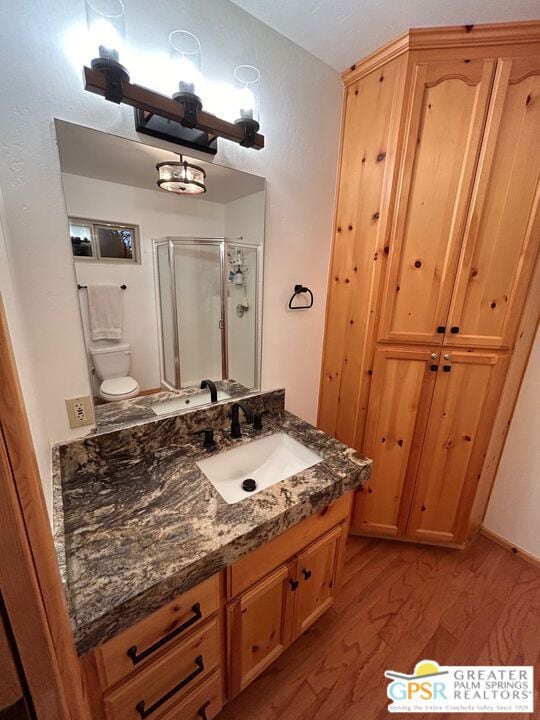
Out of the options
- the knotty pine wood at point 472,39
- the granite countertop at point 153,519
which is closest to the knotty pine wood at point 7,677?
the granite countertop at point 153,519

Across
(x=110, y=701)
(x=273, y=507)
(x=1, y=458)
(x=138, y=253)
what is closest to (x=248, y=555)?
(x=273, y=507)

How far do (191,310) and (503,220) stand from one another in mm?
1346

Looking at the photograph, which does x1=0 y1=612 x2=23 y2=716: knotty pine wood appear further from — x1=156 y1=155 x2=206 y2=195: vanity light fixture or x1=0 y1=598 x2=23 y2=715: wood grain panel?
x1=156 y1=155 x2=206 y2=195: vanity light fixture

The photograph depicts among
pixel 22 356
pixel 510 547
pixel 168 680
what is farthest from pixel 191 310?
pixel 510 547

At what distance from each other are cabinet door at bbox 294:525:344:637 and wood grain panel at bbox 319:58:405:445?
59 cm

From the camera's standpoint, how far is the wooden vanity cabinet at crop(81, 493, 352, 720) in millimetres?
673

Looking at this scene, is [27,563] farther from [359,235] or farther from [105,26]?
[359,235]

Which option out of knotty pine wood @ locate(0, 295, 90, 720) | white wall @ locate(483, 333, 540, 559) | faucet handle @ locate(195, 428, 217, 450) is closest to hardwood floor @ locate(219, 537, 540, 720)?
white wall @ locate(483, 333, 540, 559)

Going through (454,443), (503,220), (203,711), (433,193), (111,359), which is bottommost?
(203,711)

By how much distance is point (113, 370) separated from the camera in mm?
1056

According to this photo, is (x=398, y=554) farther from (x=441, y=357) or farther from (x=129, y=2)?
(x=129, y=2)

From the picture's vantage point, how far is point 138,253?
3.36 feet

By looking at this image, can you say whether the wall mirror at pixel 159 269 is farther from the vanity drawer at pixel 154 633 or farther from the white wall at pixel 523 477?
the white wall at pixel 523 477

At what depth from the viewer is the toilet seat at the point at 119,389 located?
1045 millimetres
